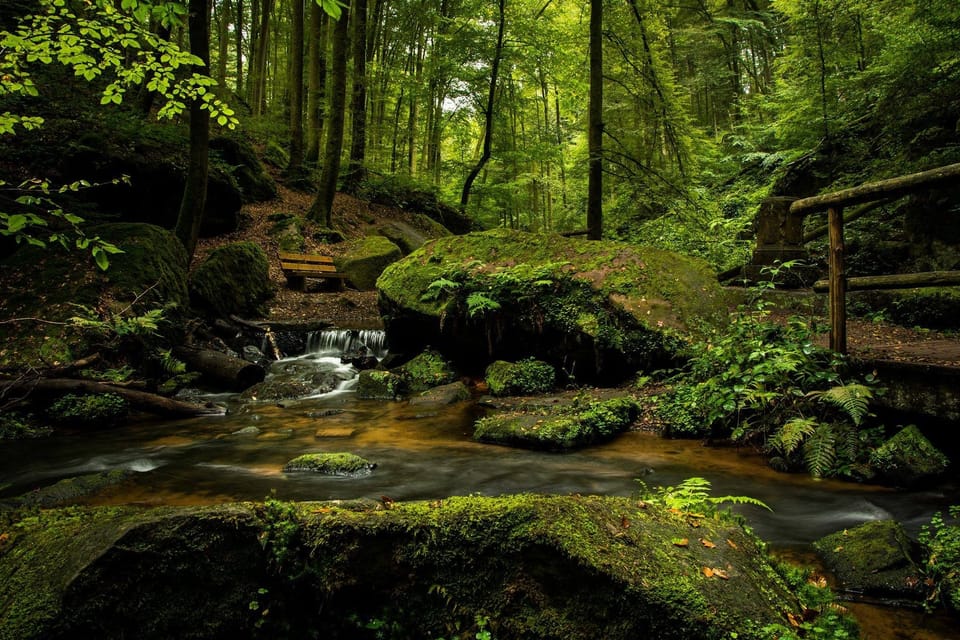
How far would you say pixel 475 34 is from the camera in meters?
18.4

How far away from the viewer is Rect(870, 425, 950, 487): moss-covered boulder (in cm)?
404

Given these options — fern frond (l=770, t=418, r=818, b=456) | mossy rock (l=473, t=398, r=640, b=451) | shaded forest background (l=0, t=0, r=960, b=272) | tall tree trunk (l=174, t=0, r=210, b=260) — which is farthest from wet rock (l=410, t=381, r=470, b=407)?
tall tree trunk (l=174, t=0, r=210, b=260)

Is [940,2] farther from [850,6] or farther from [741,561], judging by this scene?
[741,561]

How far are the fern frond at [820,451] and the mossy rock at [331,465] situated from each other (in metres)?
4.18

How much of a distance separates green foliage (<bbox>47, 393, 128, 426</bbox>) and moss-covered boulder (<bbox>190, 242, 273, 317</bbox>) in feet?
14.9

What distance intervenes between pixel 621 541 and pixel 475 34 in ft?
65.9

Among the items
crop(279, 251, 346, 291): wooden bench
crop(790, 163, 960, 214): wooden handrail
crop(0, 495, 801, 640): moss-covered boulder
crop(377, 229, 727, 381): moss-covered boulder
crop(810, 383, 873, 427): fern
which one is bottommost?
crop(0, 495, 801, 640): moss-covered boulder

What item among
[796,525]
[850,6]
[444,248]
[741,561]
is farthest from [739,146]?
[741,561]

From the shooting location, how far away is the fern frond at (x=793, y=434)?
180 inches

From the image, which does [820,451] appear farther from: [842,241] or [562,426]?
[562,426]

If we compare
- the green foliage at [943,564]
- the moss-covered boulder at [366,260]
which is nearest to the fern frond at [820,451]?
the green foliage at [943,564]

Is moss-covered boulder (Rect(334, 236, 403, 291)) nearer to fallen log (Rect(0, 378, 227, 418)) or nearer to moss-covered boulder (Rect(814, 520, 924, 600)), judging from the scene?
fallen log (Rect(0, 378, 227, 418))

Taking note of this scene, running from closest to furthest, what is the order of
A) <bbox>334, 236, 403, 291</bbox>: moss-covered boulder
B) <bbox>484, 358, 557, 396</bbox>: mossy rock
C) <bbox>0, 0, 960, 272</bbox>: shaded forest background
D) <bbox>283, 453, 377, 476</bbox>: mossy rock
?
<bbox>283, 453, 377, 476</bbox>: mossy rock
<bbox>484, 358, 557, 396</bbox>: mossy rock
<bbox>0, 0, 960, 272</bbox>: shaded forest background
<bbox>334, 236, 403, 291</bbox>: moss-covered boulder

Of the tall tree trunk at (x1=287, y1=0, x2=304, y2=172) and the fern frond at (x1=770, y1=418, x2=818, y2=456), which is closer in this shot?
the fern frond at (x1=770, y1=418, x2=818, y2=456)
